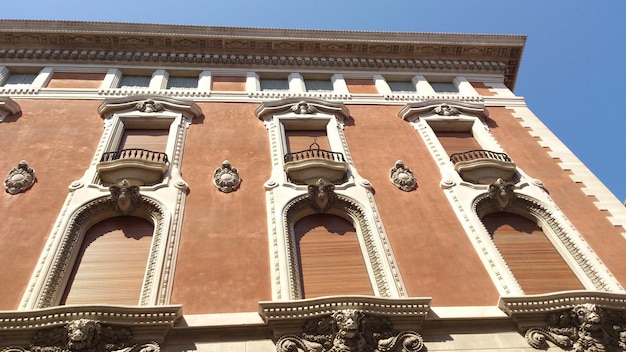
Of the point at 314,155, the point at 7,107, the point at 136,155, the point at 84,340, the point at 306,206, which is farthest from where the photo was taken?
the point at 7,107

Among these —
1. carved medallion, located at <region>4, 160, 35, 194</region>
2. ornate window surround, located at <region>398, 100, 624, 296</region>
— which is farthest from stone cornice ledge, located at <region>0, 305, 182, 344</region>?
ornate window surround, located at <region>398, 100, 624, 296</region>

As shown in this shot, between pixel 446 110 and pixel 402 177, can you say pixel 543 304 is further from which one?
pixel 446 110

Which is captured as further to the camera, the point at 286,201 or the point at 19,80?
the point at 19,80

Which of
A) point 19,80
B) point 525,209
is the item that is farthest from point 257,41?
point 525,209

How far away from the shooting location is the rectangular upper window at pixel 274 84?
1955cm

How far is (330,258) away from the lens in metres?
11.9

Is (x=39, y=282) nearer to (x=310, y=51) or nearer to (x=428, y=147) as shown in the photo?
(x=428, y=147)

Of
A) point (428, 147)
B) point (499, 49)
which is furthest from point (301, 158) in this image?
point (499, 49)

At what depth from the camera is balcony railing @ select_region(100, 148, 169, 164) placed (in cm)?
1425

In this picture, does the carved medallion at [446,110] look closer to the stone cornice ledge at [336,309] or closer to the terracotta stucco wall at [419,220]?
Answer: the terracotta stucco wall at [419,220]

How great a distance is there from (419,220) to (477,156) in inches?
154

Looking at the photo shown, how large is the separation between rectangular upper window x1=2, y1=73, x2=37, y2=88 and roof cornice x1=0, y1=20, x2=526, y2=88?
49.3 inches

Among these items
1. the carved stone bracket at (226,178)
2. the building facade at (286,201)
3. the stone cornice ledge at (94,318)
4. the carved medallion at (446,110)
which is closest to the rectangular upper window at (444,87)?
the building facade at (286,201)

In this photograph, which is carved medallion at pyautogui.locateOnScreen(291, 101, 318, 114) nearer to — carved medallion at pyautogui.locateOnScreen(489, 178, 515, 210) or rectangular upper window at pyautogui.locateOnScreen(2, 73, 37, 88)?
carved medallion at pyautogui.locateOnScreen(489, 178, 515, 210)
